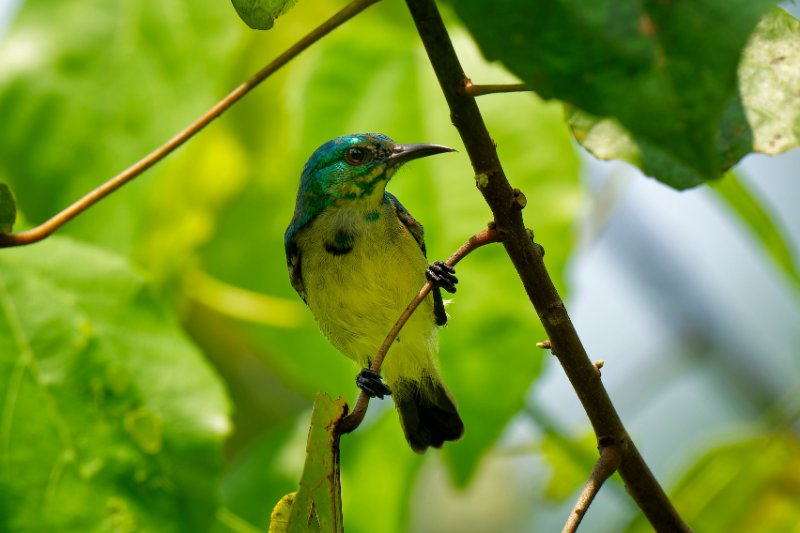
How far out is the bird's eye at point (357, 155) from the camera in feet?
9.20

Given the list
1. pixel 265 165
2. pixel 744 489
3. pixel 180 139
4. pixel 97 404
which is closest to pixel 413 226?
pixel 265 165

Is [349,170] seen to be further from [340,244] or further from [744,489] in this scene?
[744,489]

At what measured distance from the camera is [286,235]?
295 cm

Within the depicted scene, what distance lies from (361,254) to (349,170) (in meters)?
0.25

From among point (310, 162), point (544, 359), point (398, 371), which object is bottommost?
point (398, 371)

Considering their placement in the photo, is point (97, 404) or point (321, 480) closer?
point (321, 480)

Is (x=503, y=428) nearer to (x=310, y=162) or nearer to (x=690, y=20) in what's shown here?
(x=310, y=162)

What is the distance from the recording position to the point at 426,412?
306 cm

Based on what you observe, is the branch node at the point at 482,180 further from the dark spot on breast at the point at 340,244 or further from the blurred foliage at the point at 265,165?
the dark spot on breast at the point at 340,244

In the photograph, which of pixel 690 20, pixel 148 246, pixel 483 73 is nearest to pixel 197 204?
pixel 148 246

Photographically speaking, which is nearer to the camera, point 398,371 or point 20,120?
point 20,120

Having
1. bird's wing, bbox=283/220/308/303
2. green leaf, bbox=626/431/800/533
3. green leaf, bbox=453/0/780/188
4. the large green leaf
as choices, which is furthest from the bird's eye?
green leaf, bbox=453/0/780/188

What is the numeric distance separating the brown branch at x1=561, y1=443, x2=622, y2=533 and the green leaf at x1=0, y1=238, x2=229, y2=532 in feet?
3.34

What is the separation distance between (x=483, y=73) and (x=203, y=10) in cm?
84
